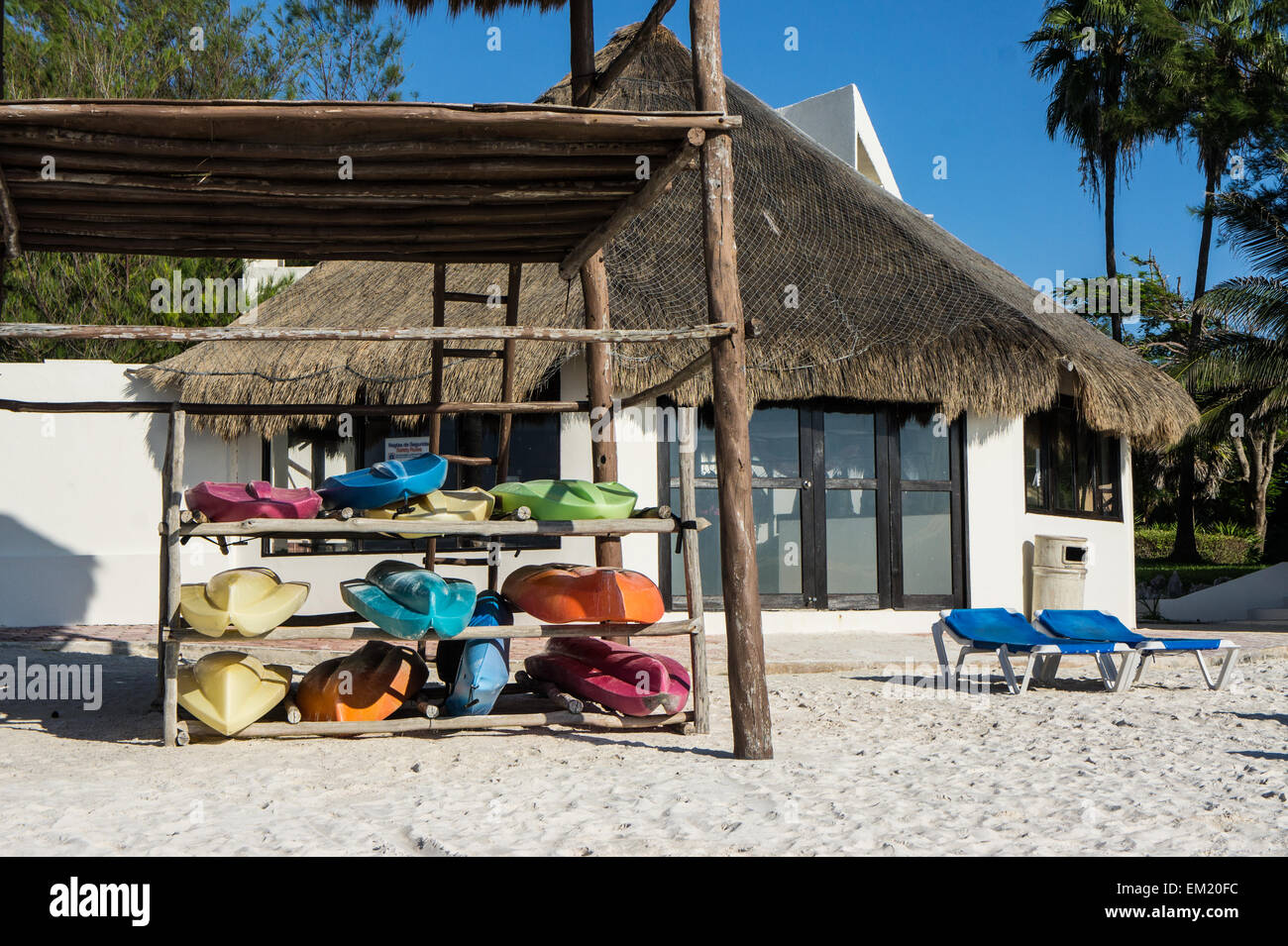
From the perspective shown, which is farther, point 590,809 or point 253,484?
point 253,484

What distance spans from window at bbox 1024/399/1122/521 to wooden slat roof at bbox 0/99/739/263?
7.04 meters

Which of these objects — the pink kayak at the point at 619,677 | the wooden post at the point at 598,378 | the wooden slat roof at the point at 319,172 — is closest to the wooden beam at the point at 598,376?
the wooden post at the point at 598,378

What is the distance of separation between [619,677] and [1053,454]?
25.4 feet

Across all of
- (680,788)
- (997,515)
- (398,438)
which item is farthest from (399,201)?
(997,515)

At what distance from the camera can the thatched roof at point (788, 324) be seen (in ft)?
33.7

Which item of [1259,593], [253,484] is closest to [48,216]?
[253,484]

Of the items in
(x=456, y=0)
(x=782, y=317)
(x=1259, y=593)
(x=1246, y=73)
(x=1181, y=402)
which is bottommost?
(x=1259, y=593)

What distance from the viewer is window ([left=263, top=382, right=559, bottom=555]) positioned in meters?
10.6

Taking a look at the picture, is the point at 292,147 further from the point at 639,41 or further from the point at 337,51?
the point at 337,51

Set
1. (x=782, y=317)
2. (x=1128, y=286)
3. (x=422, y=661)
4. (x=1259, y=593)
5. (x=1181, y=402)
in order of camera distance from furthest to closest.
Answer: (x=1128, y=286)
(x=1259, y=593)
(x=1181, y=402)
(x=782, y=317)
(x=422, y=661)

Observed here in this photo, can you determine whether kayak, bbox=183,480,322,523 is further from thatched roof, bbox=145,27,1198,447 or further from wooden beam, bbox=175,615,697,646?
thatched roof, bbox=145,27,1198,447
